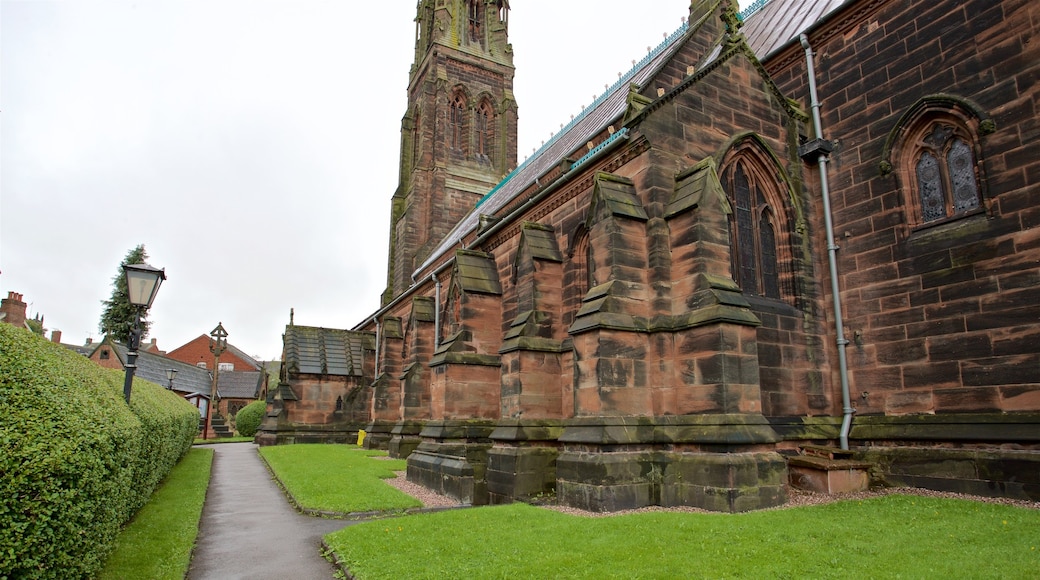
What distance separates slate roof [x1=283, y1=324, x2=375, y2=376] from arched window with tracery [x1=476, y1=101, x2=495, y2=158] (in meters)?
14.5

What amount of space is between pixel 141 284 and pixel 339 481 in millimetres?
6271

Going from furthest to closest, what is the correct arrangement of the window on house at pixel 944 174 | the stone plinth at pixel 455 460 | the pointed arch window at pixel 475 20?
1. the pointed arch window at pixel 475 20
2. the stone plinth at pixel 455 460
3. the window on house at pixel 944 174

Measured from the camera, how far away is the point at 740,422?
347 inches

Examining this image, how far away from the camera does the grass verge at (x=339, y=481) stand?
35.2ft

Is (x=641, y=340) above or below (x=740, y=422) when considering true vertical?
above

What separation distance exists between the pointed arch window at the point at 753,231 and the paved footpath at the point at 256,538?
8.30 meters

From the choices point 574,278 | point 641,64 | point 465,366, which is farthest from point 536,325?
point 641,64

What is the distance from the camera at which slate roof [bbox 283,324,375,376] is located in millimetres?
29281

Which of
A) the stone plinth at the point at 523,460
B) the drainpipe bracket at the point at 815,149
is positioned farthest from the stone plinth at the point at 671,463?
the drainpipe bracket at the point at 815,149

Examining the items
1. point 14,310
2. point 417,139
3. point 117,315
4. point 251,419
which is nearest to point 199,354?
point 117,315

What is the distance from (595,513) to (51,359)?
7083 mm

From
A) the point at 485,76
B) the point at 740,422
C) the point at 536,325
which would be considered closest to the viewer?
the point at 740,422

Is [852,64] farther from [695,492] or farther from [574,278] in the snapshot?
[695,492]

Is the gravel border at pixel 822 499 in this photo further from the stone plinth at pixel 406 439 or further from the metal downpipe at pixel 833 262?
the stone plinth at pixel 406 439
